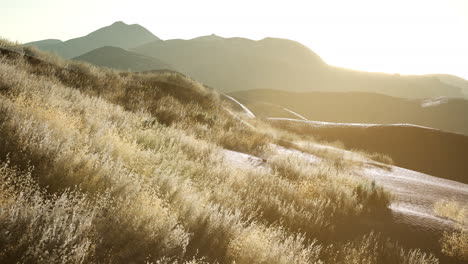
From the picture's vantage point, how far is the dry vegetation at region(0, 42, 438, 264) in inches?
99.3

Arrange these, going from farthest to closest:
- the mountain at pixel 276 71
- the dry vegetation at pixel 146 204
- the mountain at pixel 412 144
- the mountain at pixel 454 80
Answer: the mountain at pixel 454 80 < the mountain at pixel 276 71 < the mountain at pixel 412 144 < the dry vegetation at pixel 146 204

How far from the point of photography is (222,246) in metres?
3.72

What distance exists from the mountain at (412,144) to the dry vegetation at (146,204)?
15338mm

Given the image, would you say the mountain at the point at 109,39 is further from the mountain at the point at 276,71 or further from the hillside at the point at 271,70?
the mountain at the point at 276,71

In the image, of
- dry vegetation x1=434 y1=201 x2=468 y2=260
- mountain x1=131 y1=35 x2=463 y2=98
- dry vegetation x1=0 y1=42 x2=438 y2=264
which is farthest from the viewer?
mountain x1=131 y1=35 x2=463 y2=98

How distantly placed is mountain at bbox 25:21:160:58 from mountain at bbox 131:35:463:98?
44.2 meters

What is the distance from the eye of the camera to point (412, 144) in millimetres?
21969

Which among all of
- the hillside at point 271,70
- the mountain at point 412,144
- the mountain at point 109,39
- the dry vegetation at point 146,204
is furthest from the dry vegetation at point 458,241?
the mountain at point 109,39

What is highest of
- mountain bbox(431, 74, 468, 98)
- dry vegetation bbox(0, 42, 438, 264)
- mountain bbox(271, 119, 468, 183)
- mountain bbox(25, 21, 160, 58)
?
mountain bbox(25, 21, 160, 58)

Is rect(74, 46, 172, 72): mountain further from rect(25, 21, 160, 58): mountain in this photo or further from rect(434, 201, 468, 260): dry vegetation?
rect(434, 201, 468, 260): dry vegetation

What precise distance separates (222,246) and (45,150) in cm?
236

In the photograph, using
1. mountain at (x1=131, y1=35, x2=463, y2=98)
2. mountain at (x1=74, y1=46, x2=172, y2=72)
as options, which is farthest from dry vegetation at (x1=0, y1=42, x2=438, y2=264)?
mountain at (x1=131, y1=35, x2=463, y2=98)

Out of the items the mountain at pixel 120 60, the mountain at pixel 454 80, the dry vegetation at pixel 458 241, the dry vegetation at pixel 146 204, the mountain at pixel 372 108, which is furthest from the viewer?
the mountain at pixel 454 80

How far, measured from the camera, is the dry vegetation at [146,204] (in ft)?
8.27
